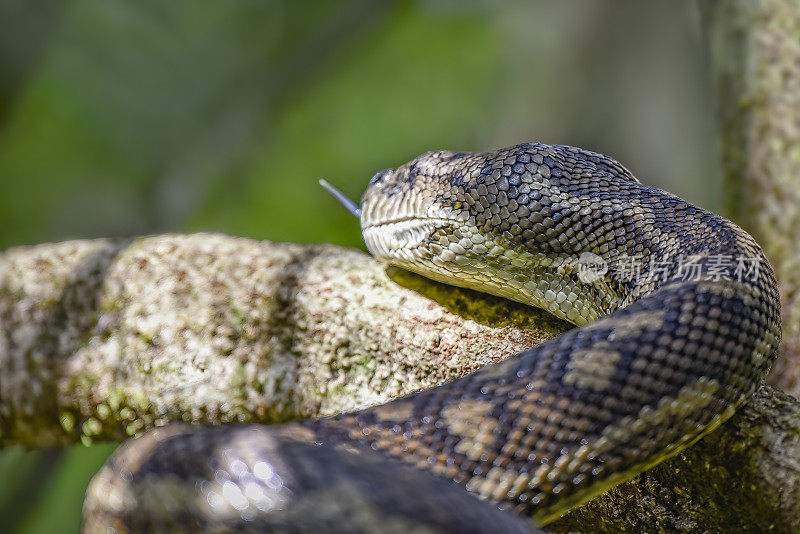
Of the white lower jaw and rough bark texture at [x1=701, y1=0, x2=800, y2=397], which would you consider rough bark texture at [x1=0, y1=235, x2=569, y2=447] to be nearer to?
the white lower jaw

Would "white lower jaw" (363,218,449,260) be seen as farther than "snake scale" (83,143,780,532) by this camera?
Yes

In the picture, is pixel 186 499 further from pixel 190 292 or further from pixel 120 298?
pixel 120 298

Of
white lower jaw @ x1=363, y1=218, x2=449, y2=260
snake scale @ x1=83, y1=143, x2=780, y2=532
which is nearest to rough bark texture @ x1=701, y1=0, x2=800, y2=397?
snake scale @ x1=83, y1=143, x2=780, y2=532

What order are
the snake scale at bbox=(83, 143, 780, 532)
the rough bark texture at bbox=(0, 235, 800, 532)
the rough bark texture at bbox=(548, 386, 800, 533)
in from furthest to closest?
1. the rough bark texture at bbox=(0, 235, 800, 532)
2. the rough bark texture at bbox=(548, 386, 800, 533)
3. the snake scale at bbox=(83, 143, 780, 532)

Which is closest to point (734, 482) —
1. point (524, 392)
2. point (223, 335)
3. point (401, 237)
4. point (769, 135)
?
point (524, 392)

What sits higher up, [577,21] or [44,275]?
[577,21]

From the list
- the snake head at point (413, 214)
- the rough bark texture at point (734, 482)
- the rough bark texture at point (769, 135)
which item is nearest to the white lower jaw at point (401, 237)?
the snake head at point (413, 214)

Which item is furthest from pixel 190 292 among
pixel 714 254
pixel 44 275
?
pixel 714 254

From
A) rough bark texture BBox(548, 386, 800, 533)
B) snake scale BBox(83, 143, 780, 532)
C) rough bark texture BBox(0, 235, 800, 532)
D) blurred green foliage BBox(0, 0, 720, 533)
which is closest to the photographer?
snake scale BBox(83, 143, 780, 532)

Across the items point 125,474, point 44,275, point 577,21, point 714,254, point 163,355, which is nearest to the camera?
point 125,474
